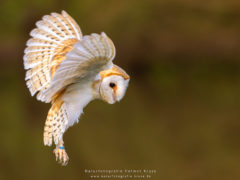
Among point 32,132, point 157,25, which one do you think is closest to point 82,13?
point 157,25

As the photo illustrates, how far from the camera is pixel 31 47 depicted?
7.04 feet

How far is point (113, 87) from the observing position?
5.81 ft

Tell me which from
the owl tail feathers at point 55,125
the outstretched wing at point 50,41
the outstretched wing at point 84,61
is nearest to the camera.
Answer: the outstretched wing at point 84,61

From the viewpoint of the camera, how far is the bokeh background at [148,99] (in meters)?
4.43

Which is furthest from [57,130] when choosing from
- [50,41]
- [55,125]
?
[50,41]

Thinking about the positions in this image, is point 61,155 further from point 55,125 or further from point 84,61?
point 84,61

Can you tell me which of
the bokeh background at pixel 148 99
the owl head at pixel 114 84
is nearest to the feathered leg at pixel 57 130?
the owl head at pixel 114 84

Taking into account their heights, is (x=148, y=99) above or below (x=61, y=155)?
below

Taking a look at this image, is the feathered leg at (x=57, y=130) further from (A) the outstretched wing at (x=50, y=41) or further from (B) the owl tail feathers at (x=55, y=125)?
(A) the outstretched wing at (x=50, y=41)

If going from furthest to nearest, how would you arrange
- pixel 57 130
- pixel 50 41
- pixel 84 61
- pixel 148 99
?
pixel 148 99 < pixel 50 41 < pixel 57 130 < pixel 84 61

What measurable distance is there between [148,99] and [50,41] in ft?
13.6

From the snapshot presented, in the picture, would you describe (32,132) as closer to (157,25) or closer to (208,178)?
(208,178)

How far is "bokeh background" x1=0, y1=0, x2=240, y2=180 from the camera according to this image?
4426 millimetres

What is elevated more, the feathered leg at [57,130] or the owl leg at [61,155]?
the feathered leg at [57,130]
